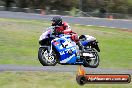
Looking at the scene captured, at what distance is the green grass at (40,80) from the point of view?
39.9 feet

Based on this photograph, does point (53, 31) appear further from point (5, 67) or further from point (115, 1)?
point (115, 1)

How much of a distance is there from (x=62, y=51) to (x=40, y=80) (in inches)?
71.0

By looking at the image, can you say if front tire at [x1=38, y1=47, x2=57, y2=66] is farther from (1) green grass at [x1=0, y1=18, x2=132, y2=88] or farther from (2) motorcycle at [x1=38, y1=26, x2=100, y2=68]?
(1) green grass at [x1=0, y1=18, x2=132, y2=88]

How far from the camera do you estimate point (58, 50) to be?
1122 cm

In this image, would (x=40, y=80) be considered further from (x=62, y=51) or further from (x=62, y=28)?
(x=62, y=28)

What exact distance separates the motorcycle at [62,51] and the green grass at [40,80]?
119cm

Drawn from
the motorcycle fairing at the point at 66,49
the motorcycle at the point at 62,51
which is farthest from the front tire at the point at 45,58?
the motorcycle fairing at the point at 66,49

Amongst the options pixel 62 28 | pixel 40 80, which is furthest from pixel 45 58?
pixel 40 80

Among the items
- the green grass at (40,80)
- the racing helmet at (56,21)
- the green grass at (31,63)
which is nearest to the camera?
the racing helmet at (56,21)

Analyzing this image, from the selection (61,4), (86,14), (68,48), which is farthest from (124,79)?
(61,4)

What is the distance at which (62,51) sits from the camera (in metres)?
11.3

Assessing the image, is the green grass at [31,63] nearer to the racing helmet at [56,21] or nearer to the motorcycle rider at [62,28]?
the motorcycle rider at [62,28]

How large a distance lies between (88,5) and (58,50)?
56.0 meters

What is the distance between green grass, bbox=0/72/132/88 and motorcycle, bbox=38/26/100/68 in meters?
1.19
